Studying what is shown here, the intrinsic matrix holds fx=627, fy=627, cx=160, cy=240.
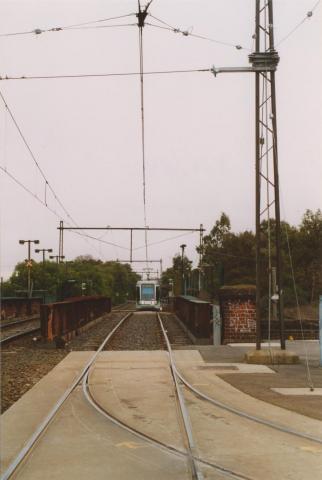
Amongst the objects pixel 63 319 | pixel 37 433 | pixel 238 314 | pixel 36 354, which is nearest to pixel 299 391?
pixel 37 433

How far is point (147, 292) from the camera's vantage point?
57.6 m

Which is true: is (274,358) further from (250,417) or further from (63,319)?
(63,319)

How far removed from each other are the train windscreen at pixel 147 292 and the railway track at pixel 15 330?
1748cm

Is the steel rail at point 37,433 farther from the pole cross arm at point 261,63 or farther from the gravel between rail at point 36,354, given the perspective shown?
the pole cross arm at point 261,63

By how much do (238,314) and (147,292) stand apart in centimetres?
3679

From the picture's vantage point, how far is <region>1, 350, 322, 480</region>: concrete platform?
6082 millimetres

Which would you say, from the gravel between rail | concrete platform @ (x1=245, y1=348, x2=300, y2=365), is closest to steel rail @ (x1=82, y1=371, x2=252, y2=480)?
the gravel between rail

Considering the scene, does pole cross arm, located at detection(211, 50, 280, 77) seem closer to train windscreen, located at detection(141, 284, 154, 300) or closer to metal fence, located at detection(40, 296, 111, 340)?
metal fence, located at detection(40, 296, 111, 340)

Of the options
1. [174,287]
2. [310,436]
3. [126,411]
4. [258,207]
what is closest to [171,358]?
[258,207]

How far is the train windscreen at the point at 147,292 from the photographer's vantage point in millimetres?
57244

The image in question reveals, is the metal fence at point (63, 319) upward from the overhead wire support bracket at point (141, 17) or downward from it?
downward

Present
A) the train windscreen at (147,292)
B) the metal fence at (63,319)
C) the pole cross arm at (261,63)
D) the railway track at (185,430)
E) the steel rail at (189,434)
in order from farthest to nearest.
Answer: the train windscreen at (147,292) → the metal fence at (63,319) → the pole cross arm at (261,63) → the railway track at (185,430) → the steel rail at (189,434)

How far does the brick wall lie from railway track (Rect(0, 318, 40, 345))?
7.84m

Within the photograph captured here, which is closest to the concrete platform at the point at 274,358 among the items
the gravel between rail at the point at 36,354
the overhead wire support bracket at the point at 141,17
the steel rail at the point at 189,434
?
the steel rail at the point at 189,434
